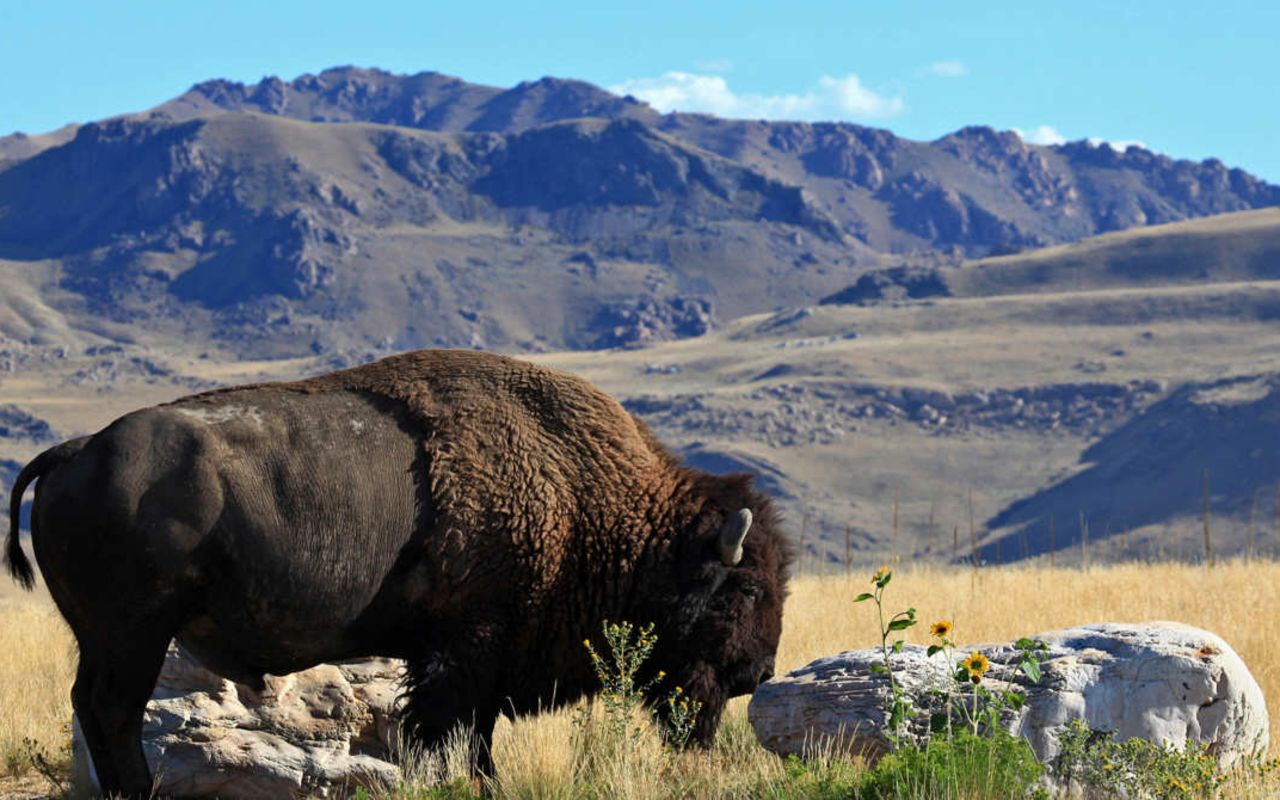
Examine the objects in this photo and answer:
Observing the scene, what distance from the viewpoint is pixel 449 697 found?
7.81 metres

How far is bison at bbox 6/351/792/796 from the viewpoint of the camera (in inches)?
293

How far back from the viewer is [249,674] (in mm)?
7848

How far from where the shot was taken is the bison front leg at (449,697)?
7805mm

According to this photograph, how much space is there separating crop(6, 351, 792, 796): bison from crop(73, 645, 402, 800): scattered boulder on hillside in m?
0.32

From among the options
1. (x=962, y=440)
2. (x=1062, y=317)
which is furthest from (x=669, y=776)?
(x=1062, y=317)

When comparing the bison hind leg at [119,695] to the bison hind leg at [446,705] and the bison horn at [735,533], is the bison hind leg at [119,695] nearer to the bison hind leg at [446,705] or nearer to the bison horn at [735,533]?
the bison hind leg at [446,705]

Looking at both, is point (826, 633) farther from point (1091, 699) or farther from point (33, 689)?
point (33, 689)

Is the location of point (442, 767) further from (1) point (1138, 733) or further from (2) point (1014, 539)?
(2) point (1014, 539)

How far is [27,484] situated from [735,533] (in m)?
3.43

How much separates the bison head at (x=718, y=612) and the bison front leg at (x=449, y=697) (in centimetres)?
104

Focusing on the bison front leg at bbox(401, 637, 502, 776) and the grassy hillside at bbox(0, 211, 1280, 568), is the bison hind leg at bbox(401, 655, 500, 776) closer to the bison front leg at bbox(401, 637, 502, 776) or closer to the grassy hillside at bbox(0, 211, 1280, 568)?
the bison front leg at bbox(401, 637, 502, 776)

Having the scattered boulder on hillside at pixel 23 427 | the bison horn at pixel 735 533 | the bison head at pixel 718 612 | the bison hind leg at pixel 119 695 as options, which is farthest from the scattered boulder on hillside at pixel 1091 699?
the scattered boulder on hillside at pixel 23 427

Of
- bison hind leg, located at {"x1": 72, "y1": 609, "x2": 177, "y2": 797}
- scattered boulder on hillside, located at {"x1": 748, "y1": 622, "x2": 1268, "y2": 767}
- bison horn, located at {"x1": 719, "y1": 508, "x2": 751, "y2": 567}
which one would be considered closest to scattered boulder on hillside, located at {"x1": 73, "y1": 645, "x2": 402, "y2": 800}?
bison hind leg, located at {"x1": 72, "y1": 609, "x2": 177, "y2": 797}

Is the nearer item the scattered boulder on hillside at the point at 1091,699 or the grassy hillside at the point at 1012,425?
A: the scattered boulder on hillside at the point at 1091,699
